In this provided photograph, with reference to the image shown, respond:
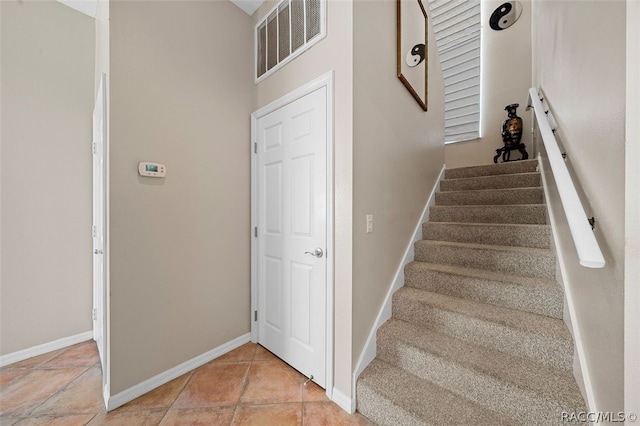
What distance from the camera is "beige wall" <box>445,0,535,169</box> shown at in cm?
372

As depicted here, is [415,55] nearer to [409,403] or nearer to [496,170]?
[496,170]

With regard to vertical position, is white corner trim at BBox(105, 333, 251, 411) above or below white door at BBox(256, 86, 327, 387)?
below

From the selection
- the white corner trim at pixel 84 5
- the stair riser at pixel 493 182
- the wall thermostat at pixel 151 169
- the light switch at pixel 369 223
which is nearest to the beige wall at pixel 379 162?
the light switch at pixel 369 223

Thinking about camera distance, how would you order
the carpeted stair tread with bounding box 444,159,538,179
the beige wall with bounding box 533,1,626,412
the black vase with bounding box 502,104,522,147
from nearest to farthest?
1. the beige wall with bounding box 533,1,626,412
2. the carpeted stair tread with bounding box 444,159,538,179
3. the black vase with bounding box 502,104,522,147

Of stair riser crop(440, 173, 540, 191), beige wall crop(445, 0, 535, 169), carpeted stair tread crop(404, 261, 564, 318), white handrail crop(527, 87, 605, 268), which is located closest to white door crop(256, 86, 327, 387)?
carpeted stair tread crop(404, 261, 564, 318)

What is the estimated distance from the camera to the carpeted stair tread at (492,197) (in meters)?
2.34

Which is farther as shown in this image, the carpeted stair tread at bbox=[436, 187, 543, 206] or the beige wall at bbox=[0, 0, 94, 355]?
the carpeted stair tread at bbox=[436, 187, 543, 206]

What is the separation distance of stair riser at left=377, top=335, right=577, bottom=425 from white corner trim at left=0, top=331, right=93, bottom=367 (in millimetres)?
2846

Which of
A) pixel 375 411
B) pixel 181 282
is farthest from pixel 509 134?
pixel 181 282

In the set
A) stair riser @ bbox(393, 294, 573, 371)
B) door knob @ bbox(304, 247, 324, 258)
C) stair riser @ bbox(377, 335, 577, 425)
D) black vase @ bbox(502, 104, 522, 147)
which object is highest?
black vase @ bbox(502, 104, 522, 147)

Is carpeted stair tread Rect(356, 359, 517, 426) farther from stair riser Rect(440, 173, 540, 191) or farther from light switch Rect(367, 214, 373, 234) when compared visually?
stair riser Rect(440, 173, 540, 191)

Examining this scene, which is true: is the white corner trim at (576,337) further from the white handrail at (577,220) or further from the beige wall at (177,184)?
the beige wall at (177,184)

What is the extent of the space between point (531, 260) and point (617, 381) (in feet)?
3.45

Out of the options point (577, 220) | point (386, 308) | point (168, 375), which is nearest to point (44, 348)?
point (168, 375)
